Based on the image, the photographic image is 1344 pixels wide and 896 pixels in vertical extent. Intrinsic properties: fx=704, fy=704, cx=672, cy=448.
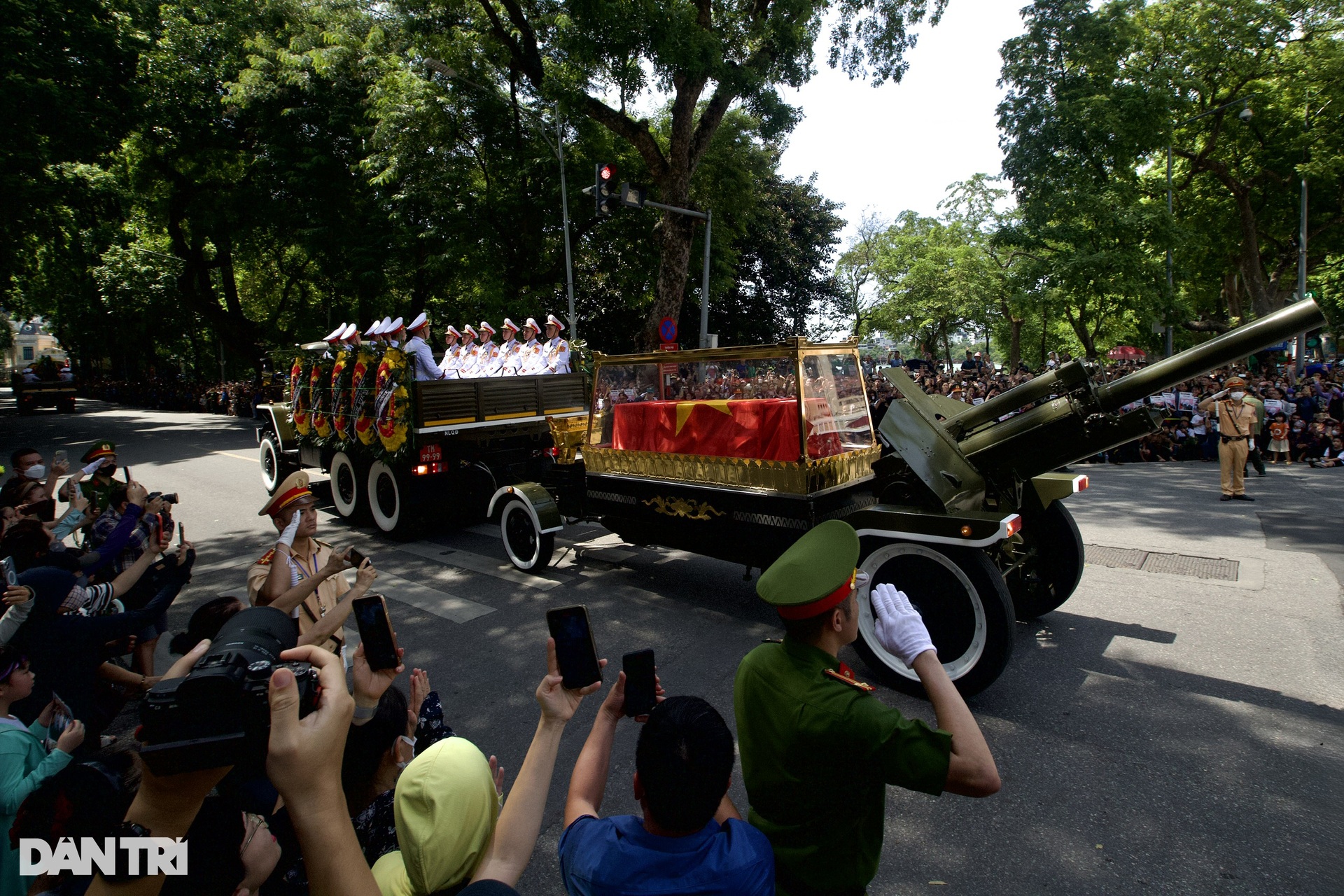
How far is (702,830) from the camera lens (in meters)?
1.57

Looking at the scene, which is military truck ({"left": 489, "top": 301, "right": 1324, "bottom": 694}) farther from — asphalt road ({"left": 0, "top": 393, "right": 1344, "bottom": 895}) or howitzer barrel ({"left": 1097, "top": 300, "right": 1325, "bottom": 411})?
asphalt road ({"left": 0, "top": 393, "right": 1344, "bottom": 895})

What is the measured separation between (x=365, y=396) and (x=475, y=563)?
2916mm

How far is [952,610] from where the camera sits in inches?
173

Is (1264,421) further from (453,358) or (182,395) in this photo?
(182,395)

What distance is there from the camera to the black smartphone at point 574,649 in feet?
6.13

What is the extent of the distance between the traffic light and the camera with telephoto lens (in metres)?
11.3

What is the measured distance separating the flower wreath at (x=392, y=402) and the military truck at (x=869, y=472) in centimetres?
190

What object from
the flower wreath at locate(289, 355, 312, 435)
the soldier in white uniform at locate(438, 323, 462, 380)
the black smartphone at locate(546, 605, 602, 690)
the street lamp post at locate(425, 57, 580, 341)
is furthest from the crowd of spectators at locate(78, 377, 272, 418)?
the black smartphone at locate(546, 605, 602, 690)

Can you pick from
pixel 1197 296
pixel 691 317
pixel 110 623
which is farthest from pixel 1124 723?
pixel 1197 296

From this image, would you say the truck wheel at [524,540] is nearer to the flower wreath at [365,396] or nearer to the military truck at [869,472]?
the military truck at [869,472]

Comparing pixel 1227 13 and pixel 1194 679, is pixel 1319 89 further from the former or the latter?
→ pixel 1194 679

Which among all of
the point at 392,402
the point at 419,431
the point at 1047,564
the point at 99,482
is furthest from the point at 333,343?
the point at 1047,564

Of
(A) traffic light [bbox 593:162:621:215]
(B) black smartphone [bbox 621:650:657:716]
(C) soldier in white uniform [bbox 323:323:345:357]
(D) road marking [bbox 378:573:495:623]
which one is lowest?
(D) road marking [bbox 378:573:495:623]

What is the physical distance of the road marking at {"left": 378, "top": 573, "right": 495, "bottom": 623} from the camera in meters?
6.30
